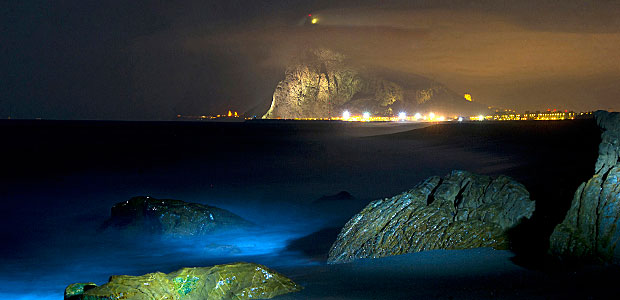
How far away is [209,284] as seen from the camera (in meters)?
6.83

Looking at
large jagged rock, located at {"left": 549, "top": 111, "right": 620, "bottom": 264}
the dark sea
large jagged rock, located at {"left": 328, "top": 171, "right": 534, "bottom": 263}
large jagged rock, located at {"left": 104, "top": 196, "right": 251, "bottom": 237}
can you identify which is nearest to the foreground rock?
the dark sea

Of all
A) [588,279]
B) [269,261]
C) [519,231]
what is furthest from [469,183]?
[269,261]

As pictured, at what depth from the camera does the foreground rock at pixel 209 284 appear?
6.41 m

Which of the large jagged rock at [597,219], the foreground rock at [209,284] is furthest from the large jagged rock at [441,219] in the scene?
the foreground rock at [209,284]

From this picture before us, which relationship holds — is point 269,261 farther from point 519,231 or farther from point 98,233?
point 98,233

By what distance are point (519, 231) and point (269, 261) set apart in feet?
15.4

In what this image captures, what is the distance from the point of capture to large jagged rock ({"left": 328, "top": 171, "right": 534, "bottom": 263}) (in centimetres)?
851

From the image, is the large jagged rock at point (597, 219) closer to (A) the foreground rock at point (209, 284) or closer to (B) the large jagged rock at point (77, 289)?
(A) the foreground rock at point (209, 284)

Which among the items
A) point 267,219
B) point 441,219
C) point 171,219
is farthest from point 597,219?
point 267,219

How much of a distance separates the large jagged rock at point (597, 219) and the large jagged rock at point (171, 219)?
8342mm

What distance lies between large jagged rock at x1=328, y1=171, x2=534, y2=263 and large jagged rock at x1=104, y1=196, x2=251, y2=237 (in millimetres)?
5133

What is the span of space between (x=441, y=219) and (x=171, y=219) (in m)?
7.12

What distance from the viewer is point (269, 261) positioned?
1090 centimetres

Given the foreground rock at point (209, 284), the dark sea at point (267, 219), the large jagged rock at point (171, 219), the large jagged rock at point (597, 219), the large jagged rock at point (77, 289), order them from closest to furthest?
1. the foreground rock at point (209, 284)
2. the large jagged rock at point (77, 289)
3. the large jagged rock at point (597, 219)
4. the dark sea at point (267, 219)
5. the large jagged rock at point (171, 219)
